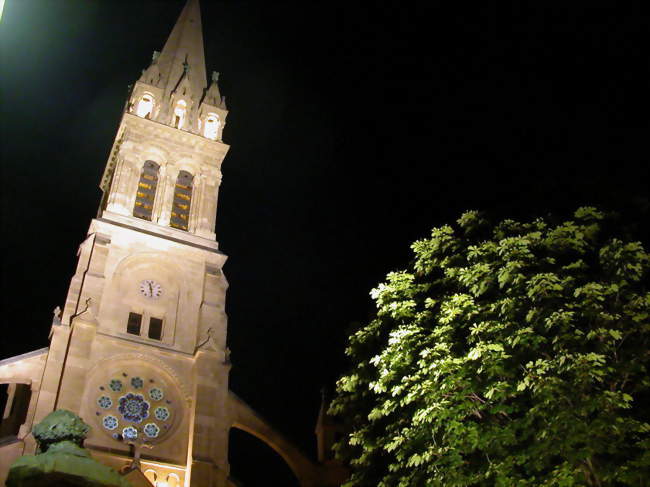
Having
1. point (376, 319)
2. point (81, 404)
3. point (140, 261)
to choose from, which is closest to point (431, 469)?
point (376, 319)

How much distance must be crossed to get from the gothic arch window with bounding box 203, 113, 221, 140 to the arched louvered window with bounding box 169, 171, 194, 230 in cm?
322

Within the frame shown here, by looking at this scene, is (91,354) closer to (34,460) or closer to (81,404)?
(81,404)

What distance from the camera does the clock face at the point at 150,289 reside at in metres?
33.4

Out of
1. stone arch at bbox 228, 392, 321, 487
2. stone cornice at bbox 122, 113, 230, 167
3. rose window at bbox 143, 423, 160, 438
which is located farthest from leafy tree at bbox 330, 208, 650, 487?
stone cornice at bbox 122, 113, 230, 167

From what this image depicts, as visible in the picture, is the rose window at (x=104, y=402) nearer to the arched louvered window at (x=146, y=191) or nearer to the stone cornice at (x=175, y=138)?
the arched louvered window at (x=146, y=191)

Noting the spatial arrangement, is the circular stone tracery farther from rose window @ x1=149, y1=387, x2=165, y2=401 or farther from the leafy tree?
the leafy tree

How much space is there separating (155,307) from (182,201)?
676 cm

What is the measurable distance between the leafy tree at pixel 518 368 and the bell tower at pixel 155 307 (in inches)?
604

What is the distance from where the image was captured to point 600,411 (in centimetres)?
1243

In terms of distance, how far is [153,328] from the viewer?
32.7 m

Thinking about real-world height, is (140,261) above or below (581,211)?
above

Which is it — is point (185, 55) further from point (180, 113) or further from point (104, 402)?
point (104, 402)

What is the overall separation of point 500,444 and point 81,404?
64.9 ft

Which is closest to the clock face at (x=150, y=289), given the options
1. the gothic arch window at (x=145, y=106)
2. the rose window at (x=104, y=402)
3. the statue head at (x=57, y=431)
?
the rose window at (x=104, y=402)
